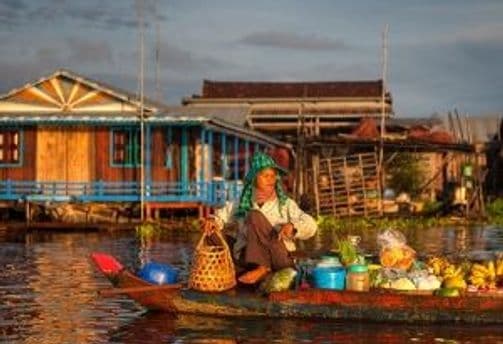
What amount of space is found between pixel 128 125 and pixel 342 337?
59.4 ft

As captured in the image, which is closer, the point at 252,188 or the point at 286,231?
the point at 286,231

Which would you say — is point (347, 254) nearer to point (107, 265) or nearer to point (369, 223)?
point (107, 265)

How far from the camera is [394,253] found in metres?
10.2

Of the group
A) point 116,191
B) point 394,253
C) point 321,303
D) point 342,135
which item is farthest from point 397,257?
point 342,135

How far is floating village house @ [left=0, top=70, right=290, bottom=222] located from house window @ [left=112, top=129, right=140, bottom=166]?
0.03m

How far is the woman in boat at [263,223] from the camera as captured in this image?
9.66m

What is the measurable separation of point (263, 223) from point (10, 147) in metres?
18.7

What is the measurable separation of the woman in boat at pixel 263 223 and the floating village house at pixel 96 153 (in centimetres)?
1449

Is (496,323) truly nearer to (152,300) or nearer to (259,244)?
(259,244)

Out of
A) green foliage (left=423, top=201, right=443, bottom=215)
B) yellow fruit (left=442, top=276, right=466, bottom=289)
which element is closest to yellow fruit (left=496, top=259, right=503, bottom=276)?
yellow fruit (left=442, top=276, right=466, bottom=289)

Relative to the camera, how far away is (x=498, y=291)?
9.27 m

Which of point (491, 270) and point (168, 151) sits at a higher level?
point (168, 151)

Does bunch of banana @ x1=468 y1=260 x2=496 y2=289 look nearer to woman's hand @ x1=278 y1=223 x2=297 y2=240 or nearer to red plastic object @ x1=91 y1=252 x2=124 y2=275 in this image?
woman's hand @ x1=278 y1=223 x2=297 y2=240

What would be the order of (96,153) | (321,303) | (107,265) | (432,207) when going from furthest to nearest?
(432,207)
(96,153)
(107,265)
(321,303)
